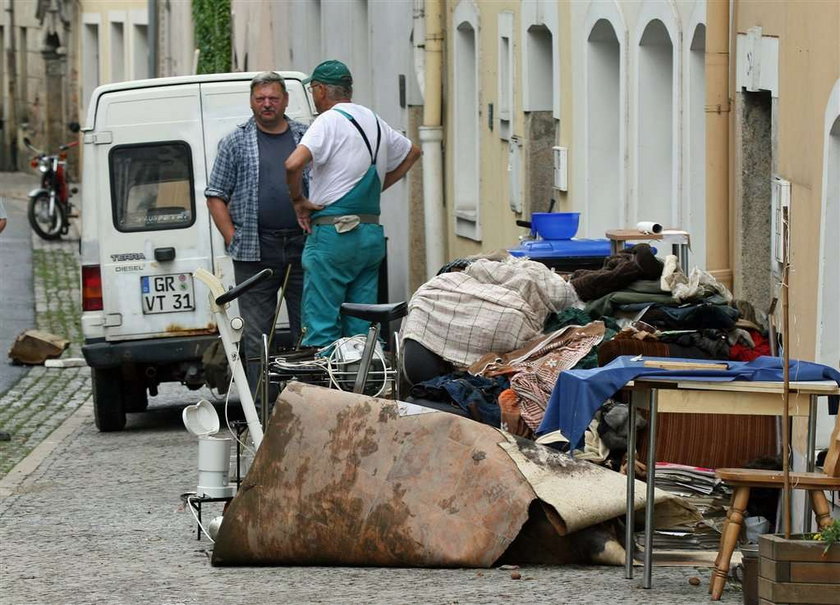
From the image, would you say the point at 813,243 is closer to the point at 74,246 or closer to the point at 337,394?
the point at 337,394

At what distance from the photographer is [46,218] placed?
30578mm

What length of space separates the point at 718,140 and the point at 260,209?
2592mm

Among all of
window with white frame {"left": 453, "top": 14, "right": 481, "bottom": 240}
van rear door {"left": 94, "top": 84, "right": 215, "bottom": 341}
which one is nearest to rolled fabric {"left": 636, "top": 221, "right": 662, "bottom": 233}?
van rear door {"left": 94, "top": 84, "right": 215, "bottom": 341}

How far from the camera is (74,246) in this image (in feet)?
98.3

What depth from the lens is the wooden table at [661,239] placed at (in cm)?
1055

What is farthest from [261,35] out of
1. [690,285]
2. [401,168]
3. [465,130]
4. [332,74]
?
[690,285]

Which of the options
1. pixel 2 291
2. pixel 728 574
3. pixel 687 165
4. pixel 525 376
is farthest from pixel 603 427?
pixel 2 291

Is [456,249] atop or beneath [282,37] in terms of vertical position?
beneath

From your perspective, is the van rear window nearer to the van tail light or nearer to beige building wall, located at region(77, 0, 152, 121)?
the van tail light

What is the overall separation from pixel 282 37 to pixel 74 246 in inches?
182

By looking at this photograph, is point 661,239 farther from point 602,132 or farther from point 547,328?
point 602,132

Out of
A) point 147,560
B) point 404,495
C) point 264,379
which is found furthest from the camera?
point 264,379

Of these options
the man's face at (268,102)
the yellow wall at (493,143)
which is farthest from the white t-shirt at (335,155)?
the yellow wall at (493,143)

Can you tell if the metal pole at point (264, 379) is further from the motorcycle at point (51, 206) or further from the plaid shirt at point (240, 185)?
the motorcycle at point (51, 206)
